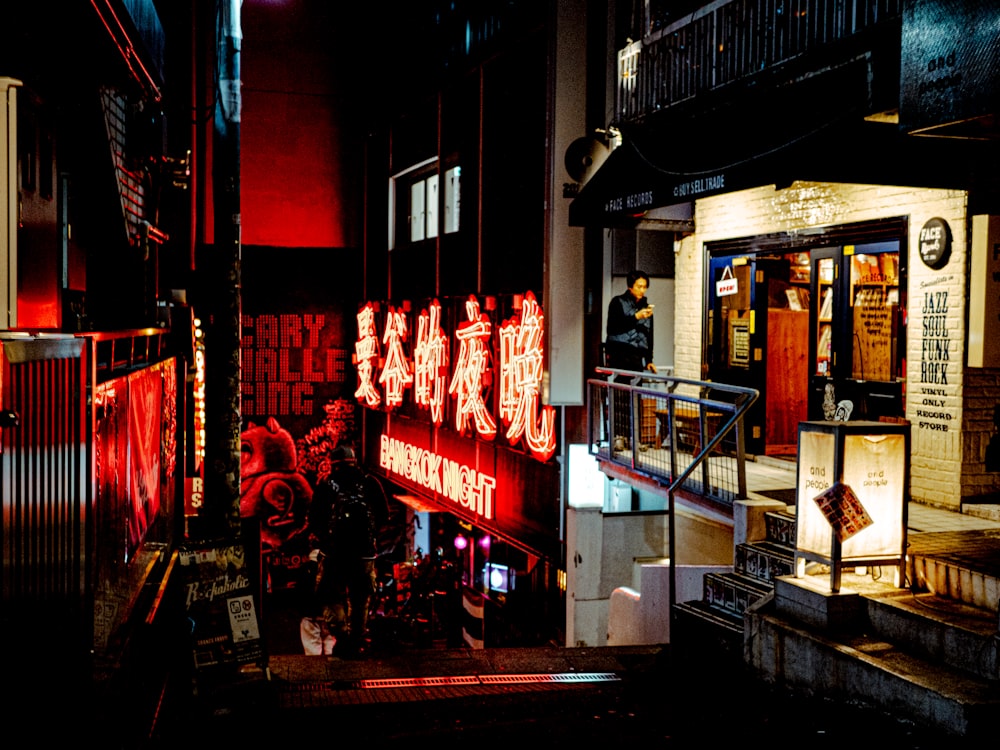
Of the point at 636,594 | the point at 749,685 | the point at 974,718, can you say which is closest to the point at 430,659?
A: the point at 749,685

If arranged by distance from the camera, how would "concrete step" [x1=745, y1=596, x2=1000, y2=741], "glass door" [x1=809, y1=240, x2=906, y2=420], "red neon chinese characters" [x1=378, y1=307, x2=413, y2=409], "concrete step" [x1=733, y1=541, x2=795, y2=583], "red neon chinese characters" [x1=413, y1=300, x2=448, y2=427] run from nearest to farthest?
"concrete step" [x1=745, y1=596, x2=1000, y2=741] → "concrete step" [x1=733, y1=541, x2=795, y2=583] → "glass door" [x1=809, y1=240, x2=906, y2=420] → "red neon chinese characters" [x1=413, y1=300, x2=448, y2=427] → "red neon chinese characters" [x1=378, y1=307, x2=413, y2=409]

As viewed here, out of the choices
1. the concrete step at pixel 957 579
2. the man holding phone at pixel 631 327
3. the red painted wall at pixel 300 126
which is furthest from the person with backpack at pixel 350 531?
the red painted wall at pixel 300 126

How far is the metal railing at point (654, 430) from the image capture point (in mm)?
12031

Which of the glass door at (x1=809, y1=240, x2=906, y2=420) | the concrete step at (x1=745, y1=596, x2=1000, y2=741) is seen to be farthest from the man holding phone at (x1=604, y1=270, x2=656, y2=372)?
the concrete step at (x1=745, y1=596, x2=1000, y2=741)

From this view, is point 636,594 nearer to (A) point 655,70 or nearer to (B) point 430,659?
(B) point 430,659

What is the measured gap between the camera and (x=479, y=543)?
1948 centimetres

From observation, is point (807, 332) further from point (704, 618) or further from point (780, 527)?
point (704, 618)

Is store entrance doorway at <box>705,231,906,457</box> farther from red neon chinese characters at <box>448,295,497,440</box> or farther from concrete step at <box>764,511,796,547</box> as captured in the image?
red neon chinese characters at <box>448,295,497,440</box>

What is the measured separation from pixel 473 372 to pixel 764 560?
28.7 feet

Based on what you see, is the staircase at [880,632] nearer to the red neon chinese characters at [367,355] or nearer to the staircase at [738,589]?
the staircase at [738,589]

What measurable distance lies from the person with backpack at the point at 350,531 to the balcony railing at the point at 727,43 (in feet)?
21.9

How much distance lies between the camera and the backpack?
13.0 meters

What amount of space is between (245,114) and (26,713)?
22119mm

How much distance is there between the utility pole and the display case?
16.2 ft
